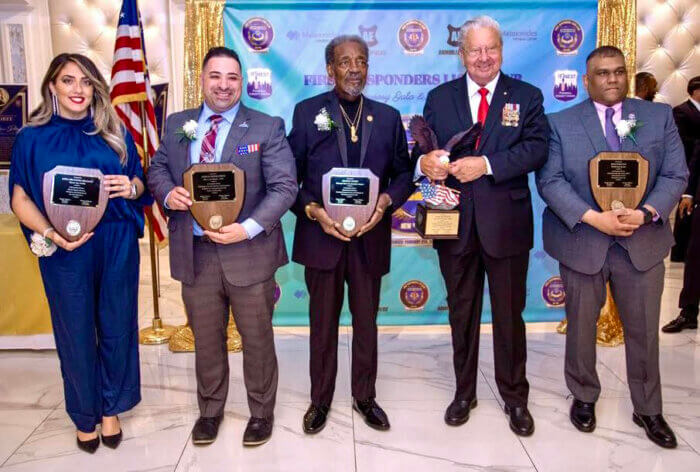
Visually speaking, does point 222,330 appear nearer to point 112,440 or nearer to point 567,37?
point 112,440

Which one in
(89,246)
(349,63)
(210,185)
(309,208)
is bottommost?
(89,246)

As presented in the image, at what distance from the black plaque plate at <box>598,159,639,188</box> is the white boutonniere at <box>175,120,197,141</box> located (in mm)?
1716

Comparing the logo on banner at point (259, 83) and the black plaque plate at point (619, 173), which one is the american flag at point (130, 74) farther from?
the black plaque plate at point (619, 173)

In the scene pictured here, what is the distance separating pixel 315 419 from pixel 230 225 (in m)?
1.04

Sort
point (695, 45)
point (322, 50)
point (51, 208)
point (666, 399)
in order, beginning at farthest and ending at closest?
point (695, 45)
point (322, 50)
point (666, 399)
point (51, 208)

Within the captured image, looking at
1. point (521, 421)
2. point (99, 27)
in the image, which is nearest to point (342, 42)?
point (521, 421)

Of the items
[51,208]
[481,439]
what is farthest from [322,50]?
[481,439]

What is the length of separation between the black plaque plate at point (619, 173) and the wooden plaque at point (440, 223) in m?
0.65

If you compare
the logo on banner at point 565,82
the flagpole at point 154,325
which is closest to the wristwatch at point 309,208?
the flagpole at point 154,325

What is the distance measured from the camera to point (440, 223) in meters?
2.61

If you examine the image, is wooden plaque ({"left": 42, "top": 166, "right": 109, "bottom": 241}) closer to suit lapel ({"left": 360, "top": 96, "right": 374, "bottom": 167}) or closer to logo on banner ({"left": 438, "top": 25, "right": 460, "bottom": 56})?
suit lapel ({"left": 360, "top": 96, "right": 374, "bottom": 167})

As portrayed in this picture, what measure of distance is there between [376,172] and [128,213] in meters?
1.10

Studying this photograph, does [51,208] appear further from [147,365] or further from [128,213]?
[147,365]

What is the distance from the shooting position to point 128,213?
2.64m
